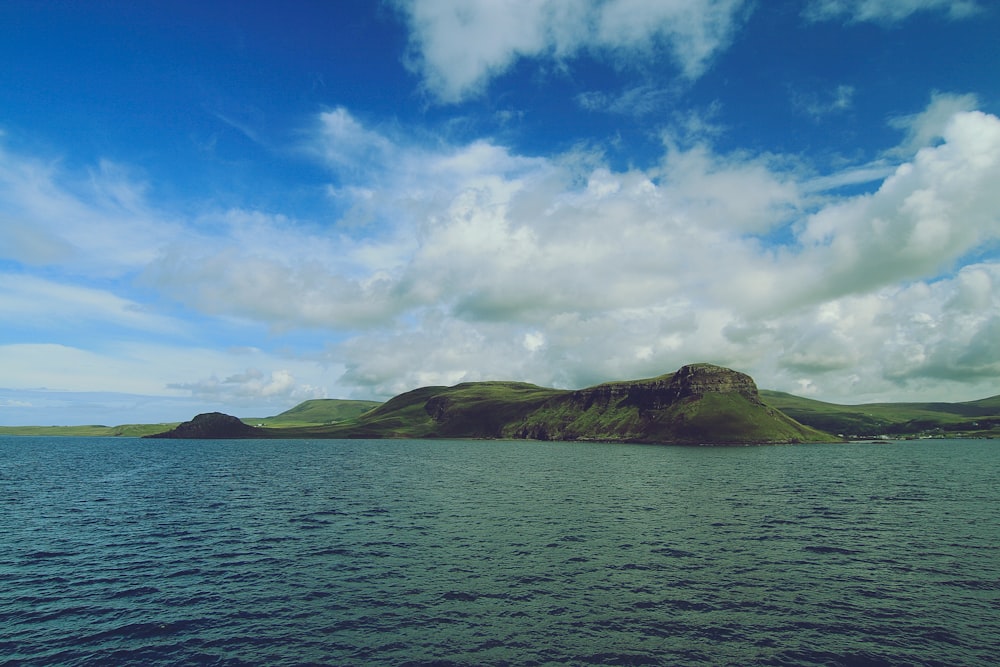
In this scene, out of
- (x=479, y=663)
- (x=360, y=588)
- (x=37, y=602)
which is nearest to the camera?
(x=479, y=663)

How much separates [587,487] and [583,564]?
59.2 meters

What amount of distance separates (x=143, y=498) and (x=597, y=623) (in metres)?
95.6

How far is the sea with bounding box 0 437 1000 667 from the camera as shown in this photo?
111 ft

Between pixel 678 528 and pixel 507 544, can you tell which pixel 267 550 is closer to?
pixel 507 544

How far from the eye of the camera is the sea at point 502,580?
3375cm

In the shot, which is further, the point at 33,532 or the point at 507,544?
the point at 33,532

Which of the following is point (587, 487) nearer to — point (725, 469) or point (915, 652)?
point (725, 469)

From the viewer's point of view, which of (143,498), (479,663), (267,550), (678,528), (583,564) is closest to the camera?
(479,663)

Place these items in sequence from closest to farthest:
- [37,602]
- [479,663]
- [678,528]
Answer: [479,663]
[37,602]
[678,528]

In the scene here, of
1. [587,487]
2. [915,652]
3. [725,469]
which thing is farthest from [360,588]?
[725,469]

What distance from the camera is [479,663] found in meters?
31.4

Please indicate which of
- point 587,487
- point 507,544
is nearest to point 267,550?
point 507,544

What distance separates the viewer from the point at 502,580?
1815 inches

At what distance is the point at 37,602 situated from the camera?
1656 inches
